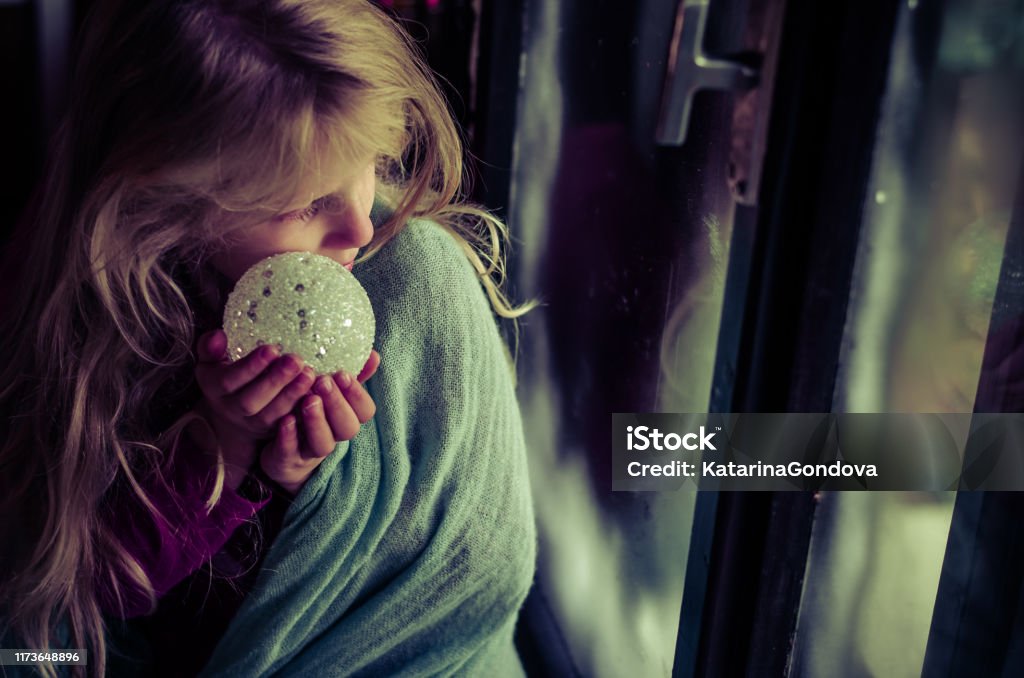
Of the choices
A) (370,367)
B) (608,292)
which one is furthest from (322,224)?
(608,292)

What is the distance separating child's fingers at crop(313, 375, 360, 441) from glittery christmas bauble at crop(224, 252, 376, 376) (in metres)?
0.01

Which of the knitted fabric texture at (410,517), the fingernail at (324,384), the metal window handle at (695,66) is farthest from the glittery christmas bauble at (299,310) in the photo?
the metal window handle at (695,66)

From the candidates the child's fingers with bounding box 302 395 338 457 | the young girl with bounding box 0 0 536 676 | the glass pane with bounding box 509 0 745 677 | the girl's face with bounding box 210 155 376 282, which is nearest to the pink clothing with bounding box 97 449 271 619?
the young girl with bounding box 0 0 536 676

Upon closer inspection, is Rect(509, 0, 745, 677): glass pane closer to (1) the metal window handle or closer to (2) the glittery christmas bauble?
(1) the metal window handle

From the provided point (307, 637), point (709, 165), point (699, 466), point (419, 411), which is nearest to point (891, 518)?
point (699, 466)

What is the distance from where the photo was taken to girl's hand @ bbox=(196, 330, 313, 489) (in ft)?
2.11

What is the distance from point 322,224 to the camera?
27.4 inches

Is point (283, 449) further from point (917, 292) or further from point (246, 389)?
point (917, 292)

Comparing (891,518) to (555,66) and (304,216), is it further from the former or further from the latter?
(555,66)

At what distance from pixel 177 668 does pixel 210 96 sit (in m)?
0.60

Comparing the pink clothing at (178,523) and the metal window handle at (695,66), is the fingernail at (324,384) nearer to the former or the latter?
the pink clothing at (178,523)

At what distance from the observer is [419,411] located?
826mm

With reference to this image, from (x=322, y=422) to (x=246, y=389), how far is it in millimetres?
68

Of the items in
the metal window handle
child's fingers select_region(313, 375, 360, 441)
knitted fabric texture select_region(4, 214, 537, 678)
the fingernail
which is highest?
the metal window handle
